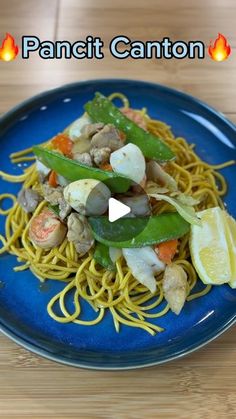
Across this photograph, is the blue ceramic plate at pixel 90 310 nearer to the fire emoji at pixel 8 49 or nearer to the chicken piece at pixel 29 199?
the chicken piece at pixel 29 199

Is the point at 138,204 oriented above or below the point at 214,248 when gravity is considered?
above

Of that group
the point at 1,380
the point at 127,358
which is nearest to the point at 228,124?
the point at 127,358

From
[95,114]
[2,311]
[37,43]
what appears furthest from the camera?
[37,43]

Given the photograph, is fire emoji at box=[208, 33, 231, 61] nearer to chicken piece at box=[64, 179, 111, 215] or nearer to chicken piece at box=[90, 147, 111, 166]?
chicken piece at box=[90, 147, 111, 166]

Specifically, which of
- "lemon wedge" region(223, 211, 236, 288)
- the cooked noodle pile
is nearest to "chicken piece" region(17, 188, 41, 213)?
the cooked noodle pile

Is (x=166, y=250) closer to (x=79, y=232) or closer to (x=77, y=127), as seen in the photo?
(x=79, y=232)

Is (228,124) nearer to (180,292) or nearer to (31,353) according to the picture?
(180,292)

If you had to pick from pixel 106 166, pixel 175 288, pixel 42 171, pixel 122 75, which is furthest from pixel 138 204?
pixel 122 75
